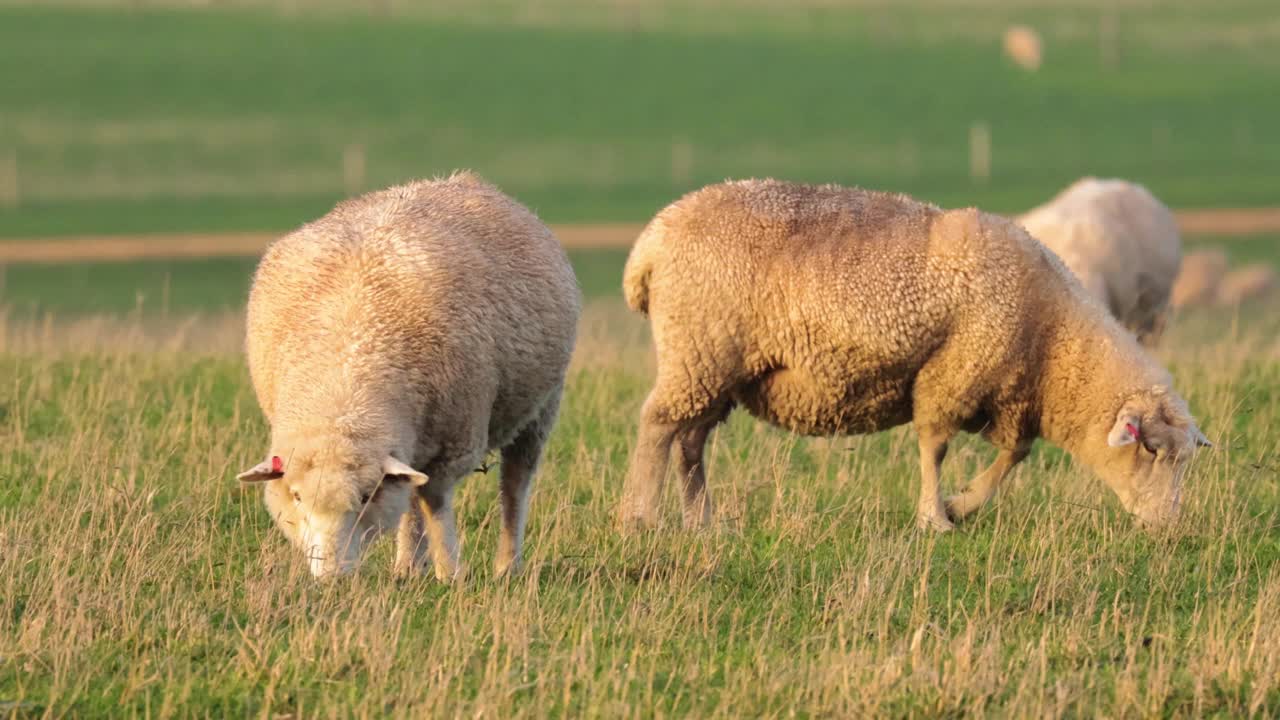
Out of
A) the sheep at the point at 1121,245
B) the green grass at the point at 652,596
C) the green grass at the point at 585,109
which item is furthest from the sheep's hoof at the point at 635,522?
the green grass at the point at 585,109

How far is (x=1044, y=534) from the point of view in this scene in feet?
26.1

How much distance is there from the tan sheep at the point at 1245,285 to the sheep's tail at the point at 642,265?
17.7m

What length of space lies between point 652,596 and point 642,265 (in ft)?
7.89

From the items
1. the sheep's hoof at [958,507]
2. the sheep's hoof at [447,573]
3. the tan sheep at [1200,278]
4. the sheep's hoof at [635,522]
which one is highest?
the sheep's hoof at [447,573]

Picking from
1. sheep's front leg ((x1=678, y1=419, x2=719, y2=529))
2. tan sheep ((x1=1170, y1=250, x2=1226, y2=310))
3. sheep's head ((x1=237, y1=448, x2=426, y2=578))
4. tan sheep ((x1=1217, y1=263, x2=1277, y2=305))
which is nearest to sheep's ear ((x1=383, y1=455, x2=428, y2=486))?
sheep's head ((x1=237, y1=448, x2=426, y2=578))

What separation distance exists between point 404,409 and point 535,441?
125 cm

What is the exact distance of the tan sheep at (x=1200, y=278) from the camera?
25016 mm

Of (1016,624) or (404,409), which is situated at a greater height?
(404,409)

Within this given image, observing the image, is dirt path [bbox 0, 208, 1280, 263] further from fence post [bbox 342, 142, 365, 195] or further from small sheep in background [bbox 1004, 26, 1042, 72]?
small sheep in background [bbox 1004, 26, 1042, 72]

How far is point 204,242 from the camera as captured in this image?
1342 inches

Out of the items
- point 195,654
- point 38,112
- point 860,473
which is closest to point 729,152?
point 38,112

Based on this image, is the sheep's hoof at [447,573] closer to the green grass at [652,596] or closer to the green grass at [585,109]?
the green grass at [652,596]

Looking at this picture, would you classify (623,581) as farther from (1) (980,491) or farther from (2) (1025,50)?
(2) (1025,50)

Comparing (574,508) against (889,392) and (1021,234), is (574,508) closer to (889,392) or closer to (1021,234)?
(889,392)
